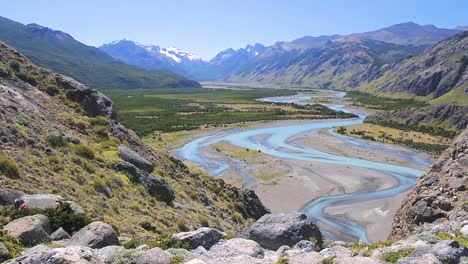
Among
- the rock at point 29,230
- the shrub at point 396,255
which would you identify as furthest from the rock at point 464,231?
the rock at point 29,230

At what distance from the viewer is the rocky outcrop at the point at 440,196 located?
25766 mm

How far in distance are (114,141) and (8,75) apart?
10.0 meters

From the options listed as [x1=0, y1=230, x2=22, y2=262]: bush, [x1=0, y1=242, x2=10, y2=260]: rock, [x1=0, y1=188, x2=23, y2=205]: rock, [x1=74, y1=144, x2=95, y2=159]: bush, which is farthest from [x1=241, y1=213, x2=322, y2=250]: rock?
[x1=74, y1=144, x2=95, y2=159]: bush

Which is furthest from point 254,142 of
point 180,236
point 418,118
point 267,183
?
point 180,236

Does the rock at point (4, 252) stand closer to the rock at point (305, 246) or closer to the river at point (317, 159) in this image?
the rock at point (305, 246)

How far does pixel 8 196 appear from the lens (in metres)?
20.6

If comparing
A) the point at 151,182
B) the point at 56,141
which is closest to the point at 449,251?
the point at 151,182

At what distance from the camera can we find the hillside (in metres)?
25.1

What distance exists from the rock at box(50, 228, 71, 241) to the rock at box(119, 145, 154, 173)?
17699mm

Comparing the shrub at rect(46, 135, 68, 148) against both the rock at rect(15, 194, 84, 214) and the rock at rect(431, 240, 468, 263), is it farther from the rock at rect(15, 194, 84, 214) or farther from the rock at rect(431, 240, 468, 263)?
the rock at rect(431, 240, 468, 263)

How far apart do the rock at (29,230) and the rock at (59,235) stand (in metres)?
0.29

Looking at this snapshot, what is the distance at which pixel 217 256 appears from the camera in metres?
15.9

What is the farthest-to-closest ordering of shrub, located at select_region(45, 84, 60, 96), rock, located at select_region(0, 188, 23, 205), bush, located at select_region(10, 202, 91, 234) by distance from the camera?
shrub, located at select_region(45, 84, 60, 96) < rock, located at select_region(0, 188, 23, 205) < bush, located at select_region(10, 202, 91, 234)

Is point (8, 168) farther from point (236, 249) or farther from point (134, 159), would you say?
point (236, 249)
